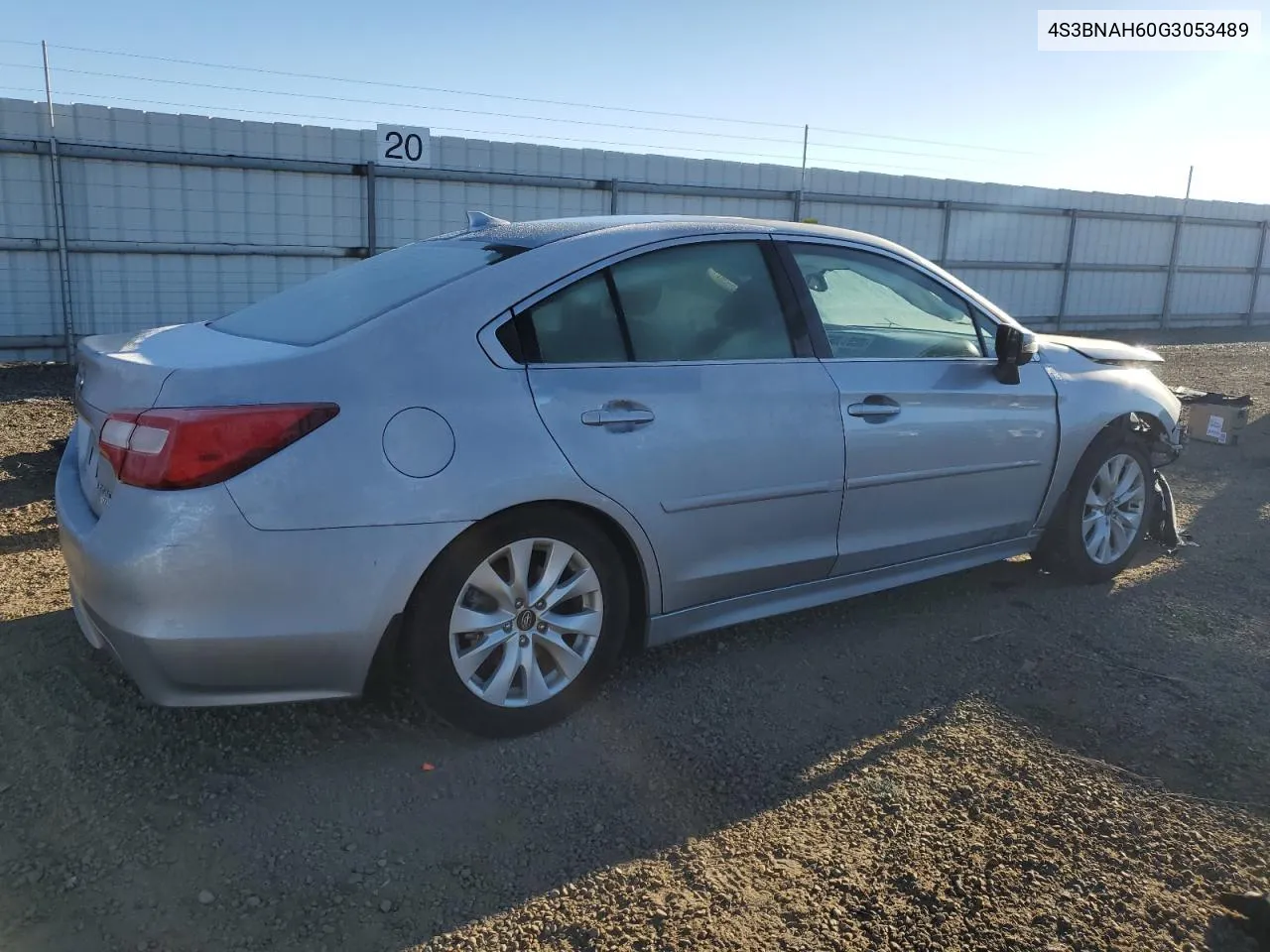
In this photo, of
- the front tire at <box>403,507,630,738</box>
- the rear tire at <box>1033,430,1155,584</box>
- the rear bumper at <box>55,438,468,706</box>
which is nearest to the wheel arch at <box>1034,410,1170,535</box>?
the rear tire at <box>1033,430,1155,584</box>

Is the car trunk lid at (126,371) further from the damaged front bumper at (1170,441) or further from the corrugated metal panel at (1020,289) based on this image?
the corrugated metal panel at (1020,289)

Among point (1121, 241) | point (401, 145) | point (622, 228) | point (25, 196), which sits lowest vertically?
point (622, 228)

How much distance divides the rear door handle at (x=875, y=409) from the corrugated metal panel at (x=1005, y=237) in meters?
13.5

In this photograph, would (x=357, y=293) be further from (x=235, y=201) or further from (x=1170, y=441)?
(x=235, y=201)

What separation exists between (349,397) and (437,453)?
0.93ft

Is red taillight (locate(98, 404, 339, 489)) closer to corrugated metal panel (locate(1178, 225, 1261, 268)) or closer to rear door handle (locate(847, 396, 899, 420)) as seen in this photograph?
rear door handle (locate(847, 396, 899, 420))

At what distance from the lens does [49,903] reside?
2.37m

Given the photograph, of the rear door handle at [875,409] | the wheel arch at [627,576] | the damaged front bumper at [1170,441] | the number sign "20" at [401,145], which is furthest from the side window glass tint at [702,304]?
the number sign "20" at [401,145]

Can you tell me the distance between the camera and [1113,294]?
18.7 metres

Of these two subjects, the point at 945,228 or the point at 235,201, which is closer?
the point at 235,201

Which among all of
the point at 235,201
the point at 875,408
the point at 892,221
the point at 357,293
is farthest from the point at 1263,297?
the point at 357,293

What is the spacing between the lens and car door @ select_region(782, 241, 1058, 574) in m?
3.79

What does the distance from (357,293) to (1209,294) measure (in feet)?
70.6

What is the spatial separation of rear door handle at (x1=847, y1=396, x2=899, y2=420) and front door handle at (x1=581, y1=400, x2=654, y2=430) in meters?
0.90
